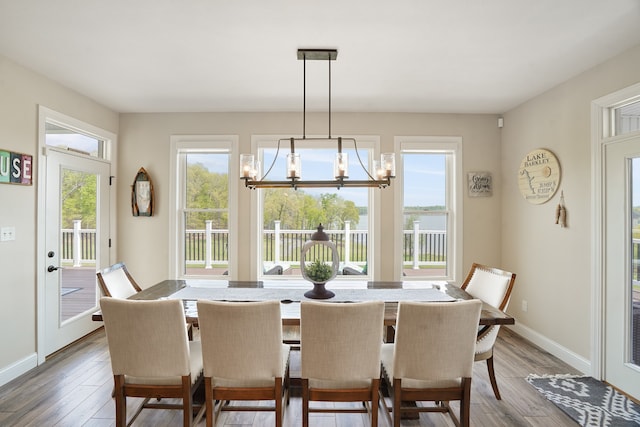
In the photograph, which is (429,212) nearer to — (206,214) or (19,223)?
(206,214)

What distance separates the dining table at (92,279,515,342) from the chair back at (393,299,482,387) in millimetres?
248

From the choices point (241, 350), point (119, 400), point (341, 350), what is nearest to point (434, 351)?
point (341, 350)

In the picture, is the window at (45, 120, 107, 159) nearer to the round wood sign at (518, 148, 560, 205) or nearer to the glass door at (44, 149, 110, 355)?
the glass door at (44, 149, 110, 355)

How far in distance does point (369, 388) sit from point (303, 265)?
96cm

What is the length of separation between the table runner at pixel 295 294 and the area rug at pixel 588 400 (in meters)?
1.15

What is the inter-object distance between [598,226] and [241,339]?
3.08 metres

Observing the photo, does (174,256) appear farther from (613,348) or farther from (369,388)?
(613,348)

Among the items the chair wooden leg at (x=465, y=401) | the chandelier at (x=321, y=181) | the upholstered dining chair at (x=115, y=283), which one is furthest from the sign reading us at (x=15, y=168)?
the chair wooden leg at (x=465, y=401)

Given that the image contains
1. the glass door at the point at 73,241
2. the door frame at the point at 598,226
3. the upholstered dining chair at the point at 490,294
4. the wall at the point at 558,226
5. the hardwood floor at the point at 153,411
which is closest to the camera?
the hardwood floor at the point at 153,411

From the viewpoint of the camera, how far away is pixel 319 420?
88.0 inches

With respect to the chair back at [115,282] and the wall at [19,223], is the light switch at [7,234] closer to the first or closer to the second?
the wall at [19,223]

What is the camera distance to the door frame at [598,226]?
2742mm

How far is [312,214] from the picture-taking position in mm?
4270

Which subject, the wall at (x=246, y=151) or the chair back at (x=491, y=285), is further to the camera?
the wall at (x=246, y=151)
